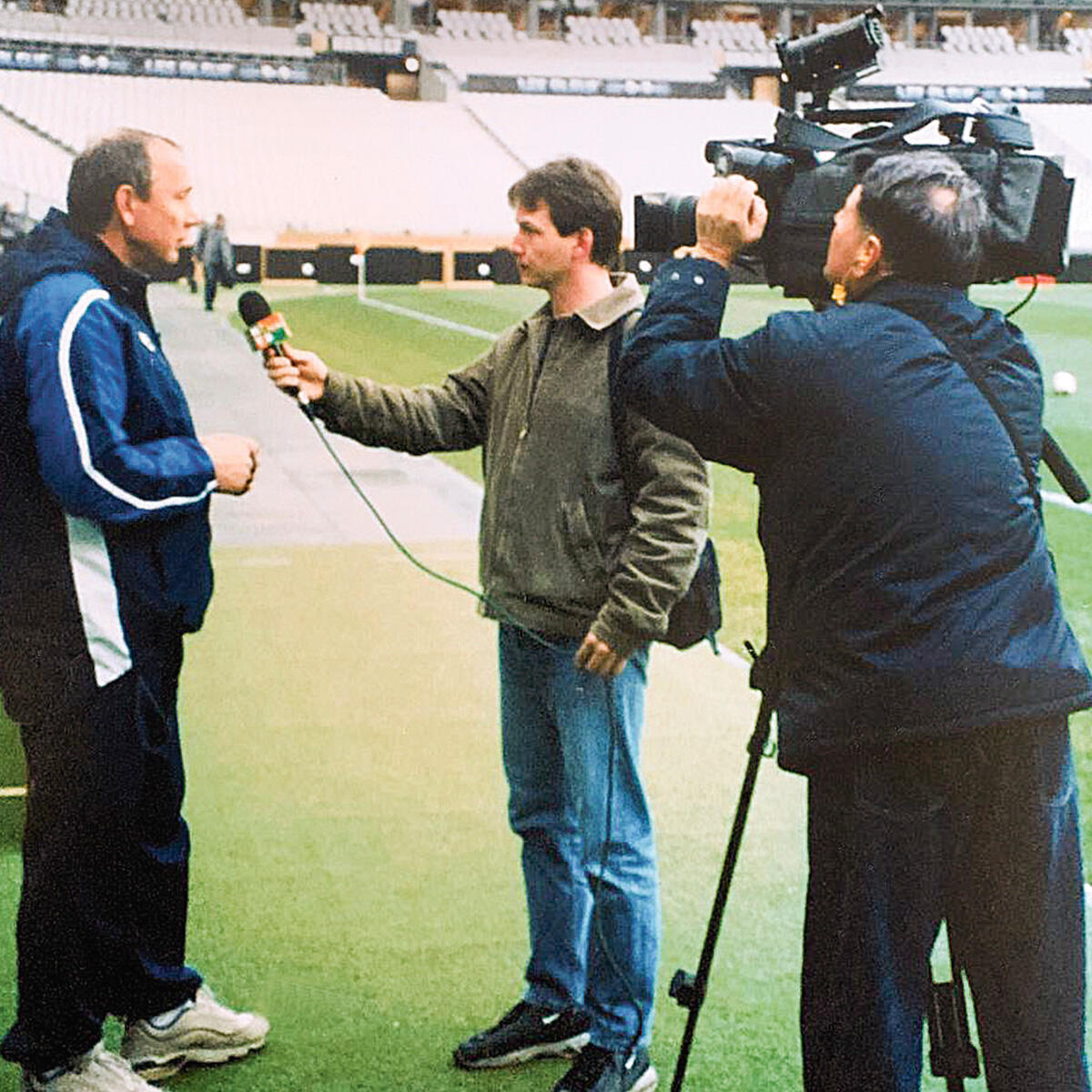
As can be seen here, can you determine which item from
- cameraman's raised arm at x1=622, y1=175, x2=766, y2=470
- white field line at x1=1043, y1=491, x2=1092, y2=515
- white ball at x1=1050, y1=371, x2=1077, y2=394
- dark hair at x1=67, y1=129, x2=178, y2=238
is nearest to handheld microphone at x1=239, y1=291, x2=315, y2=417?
dark hair at x1=67, y1=129, x2=178, y2=238

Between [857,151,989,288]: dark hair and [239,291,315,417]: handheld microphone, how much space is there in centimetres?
117

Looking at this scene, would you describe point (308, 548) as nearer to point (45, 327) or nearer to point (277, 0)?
point (45, 327)

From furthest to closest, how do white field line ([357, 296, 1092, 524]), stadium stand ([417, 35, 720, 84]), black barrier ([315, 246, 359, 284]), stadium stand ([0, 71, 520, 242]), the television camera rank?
1. stadium stand ([417, 35, 720, 84])
2. stadium stand ([0, 71, 520, 242])
3. black barrier ([315, 246, 359, 284])
4. white field line ([357, 296, 1092, 524])
5. the television camera

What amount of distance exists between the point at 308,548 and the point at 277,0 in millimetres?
39849

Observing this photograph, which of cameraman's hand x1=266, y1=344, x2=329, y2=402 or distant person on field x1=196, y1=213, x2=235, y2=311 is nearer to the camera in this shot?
cameraman's hand x1=266, y1=344, x2=329, y2=402

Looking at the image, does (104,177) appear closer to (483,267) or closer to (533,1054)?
(533,1054)

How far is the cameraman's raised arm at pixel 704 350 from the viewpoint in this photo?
7.29 ft

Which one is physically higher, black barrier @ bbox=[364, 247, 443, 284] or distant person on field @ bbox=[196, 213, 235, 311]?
distant person on field @ bbox=[196, 213, 235, 311]

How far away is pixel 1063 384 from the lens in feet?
46.8

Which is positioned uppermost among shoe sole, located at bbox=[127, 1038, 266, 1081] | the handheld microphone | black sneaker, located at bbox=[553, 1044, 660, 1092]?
the handheld microphone

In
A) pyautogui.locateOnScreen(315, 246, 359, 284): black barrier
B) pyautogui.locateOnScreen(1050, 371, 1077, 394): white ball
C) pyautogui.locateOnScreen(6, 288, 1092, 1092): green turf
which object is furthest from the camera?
pyautogui.locateOnScreen(315, 246, 359, 284): black barrier

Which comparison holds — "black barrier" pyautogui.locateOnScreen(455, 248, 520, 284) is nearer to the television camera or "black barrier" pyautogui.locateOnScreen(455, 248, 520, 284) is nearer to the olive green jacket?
the olive green jacket

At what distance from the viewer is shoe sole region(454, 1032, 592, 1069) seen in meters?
3.18

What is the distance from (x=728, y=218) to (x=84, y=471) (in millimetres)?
1143
